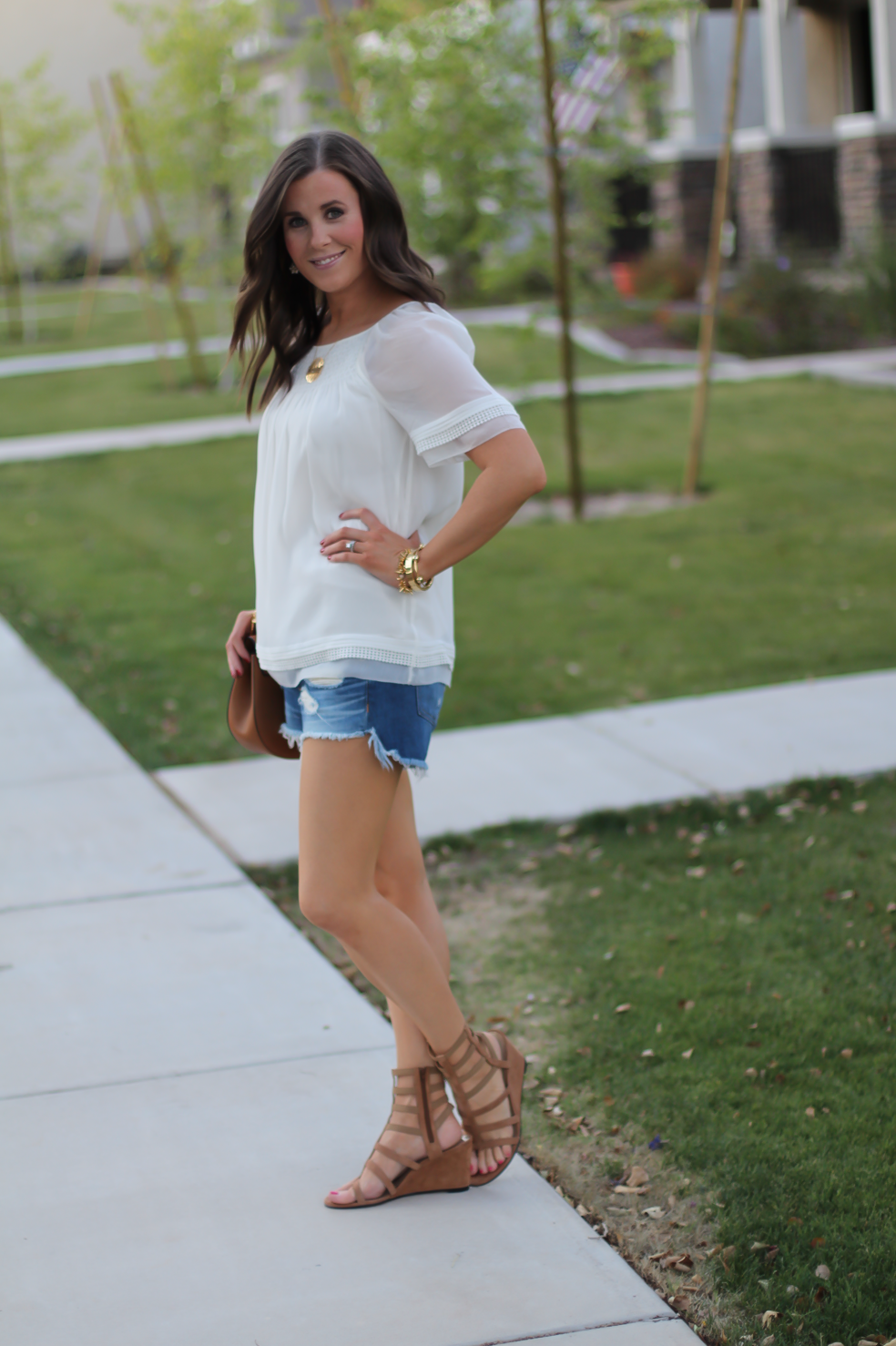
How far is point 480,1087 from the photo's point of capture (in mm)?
2887

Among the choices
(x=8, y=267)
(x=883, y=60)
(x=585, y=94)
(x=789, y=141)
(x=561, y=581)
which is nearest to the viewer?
(x=561, y=581)

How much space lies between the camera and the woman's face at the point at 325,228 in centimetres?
258

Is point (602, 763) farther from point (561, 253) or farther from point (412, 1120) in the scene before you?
point (561, 253)

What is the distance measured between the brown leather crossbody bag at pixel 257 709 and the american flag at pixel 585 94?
23.4ft

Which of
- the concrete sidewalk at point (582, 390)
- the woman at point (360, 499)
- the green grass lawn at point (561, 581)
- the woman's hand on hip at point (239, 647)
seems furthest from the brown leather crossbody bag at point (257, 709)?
the concrete sidewalk at point (582, 390)

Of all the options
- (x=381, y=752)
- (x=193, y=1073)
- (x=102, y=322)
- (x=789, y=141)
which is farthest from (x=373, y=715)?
(x=102, y=322)

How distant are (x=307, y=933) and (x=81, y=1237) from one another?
5.23 feet

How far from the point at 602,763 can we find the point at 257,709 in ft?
9.09

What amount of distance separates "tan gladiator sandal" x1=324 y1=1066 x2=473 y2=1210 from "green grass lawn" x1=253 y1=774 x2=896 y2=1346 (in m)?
0.26

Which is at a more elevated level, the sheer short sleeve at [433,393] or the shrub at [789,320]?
the sheer short sleeve at [433,393]

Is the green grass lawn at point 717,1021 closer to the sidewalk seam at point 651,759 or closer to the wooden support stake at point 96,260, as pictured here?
the sidewalk seam at point 651,759

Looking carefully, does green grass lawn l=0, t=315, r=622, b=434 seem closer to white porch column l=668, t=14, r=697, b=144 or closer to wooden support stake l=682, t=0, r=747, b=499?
wooden support stake l=682, t=0, r=747, b=499

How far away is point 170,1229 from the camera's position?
9.09 feet

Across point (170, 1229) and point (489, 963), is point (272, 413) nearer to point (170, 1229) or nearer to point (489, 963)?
point (170, 1229)
